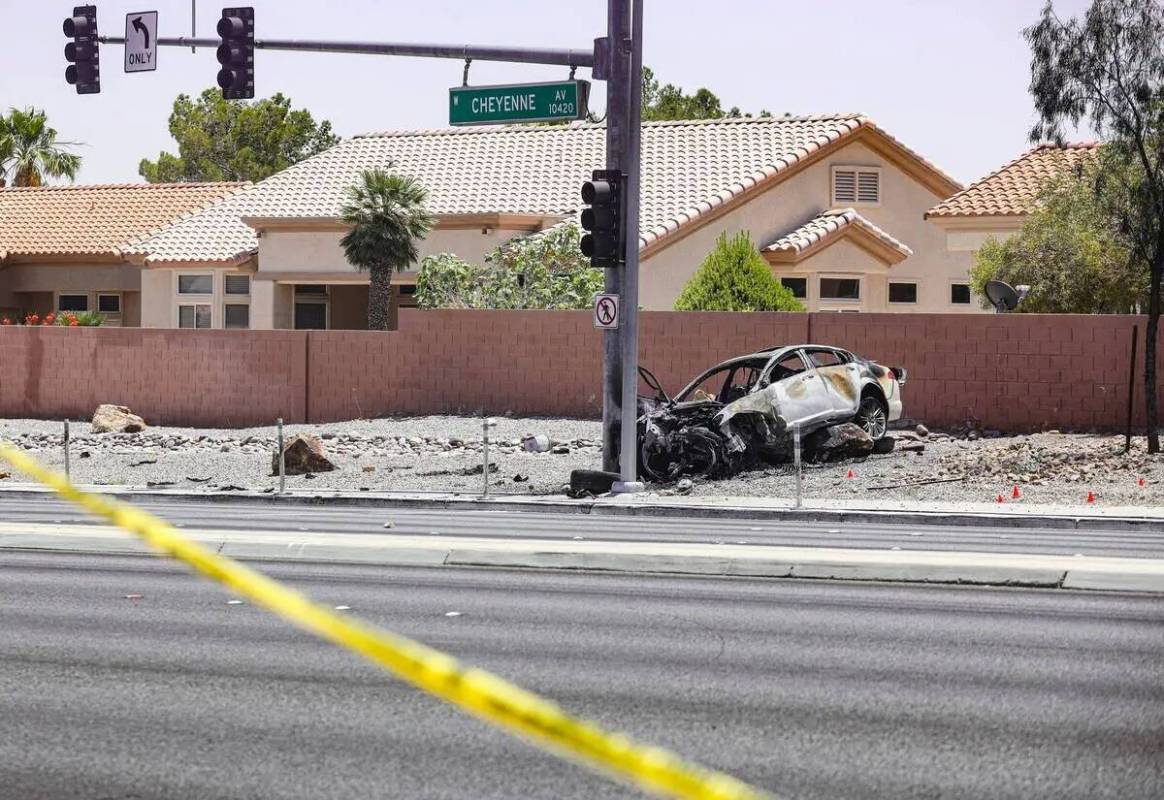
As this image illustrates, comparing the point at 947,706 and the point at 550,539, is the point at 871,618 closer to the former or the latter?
the point at 947,706

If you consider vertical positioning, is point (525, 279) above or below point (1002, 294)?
above

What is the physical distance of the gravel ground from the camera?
78.0 feet

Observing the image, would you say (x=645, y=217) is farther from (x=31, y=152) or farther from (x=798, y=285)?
(x=31, y=152)

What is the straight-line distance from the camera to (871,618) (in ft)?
36.2

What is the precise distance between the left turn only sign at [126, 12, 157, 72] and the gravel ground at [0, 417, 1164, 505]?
20.3 feet

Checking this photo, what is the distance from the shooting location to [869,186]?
1754 inches

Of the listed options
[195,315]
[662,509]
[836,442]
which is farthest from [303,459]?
[195,315]

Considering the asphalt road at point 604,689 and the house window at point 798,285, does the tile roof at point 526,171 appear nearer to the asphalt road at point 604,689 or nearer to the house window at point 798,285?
the house window at point 798,285

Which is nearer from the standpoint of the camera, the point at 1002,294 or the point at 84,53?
the point at 84,53

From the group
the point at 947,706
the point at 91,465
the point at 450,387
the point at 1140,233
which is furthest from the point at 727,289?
the point at 947,706

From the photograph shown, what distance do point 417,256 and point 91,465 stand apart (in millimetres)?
14499

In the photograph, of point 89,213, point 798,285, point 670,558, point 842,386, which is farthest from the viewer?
point 89,213

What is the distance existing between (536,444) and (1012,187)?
18.9m

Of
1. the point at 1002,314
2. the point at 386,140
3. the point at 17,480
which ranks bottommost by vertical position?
the point at 17,480
